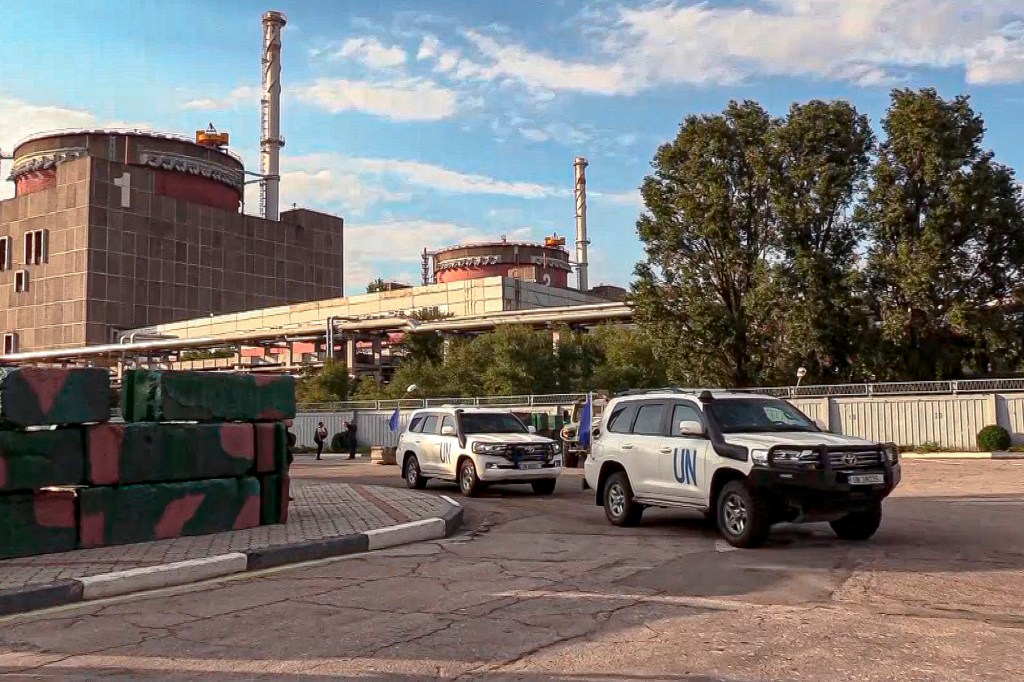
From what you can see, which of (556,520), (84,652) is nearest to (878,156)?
(556,520)

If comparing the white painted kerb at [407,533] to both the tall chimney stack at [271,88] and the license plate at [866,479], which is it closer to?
the license plate at [866,479]

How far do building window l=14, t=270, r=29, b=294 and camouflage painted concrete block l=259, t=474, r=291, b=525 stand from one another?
92.0 m

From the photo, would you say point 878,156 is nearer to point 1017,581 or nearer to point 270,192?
point 1017,581

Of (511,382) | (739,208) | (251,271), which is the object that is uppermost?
(251,271)

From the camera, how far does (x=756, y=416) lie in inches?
476

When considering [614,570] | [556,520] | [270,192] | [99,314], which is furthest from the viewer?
[270,192]

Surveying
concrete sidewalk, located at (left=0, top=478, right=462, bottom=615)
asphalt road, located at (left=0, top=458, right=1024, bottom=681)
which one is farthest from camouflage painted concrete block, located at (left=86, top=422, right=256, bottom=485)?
asphalt road, located at (left=0, top=458, right=1024, bottom=681)

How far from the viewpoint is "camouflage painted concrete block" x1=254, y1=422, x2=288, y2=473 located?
12.9 meters

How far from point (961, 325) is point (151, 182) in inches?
3113

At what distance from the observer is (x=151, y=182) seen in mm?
93500

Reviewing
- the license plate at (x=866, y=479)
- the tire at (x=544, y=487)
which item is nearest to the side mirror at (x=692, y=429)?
the license plate at (x=866, y=479)

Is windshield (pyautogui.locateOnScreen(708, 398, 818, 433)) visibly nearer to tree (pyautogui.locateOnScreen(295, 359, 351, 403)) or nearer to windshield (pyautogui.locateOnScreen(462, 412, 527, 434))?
windshield (pyautogui.locateOnScreen(462, 412, 527, 434))

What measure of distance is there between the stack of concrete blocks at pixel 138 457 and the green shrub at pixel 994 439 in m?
26.3

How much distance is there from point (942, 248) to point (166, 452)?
3092 centimetres
